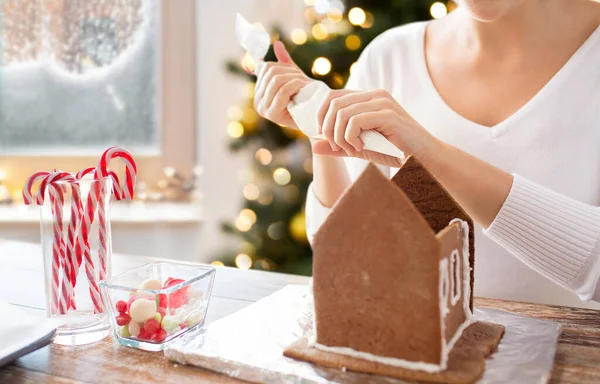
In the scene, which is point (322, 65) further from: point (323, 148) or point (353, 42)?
point (323, 148)

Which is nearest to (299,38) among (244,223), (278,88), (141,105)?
(244,223)

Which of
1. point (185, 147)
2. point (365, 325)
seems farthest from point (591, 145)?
point (185, 147)

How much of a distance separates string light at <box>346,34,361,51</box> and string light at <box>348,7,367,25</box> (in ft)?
0.15

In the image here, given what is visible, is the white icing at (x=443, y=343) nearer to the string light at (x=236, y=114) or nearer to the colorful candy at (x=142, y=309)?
the colorful candy at (x=142, y=309)

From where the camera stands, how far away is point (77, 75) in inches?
92.7

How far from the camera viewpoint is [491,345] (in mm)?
644

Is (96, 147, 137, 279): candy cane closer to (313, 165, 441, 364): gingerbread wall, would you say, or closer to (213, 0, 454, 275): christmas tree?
(313, 165, 441, 364): gingerbread wall

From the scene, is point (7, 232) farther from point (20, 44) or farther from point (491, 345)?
point (491, 345)

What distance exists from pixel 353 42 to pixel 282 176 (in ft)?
1.55

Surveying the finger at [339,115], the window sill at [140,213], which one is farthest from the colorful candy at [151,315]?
the window sill at [140,213]

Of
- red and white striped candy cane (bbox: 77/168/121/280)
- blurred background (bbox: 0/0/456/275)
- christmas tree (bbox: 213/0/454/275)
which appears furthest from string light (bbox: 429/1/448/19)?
red and white striped candy cane (bbox: 77/168/121/280)

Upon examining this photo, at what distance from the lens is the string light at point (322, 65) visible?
1756mm

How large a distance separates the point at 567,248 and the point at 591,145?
1.08 feet

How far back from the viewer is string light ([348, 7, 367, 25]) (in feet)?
5.73
